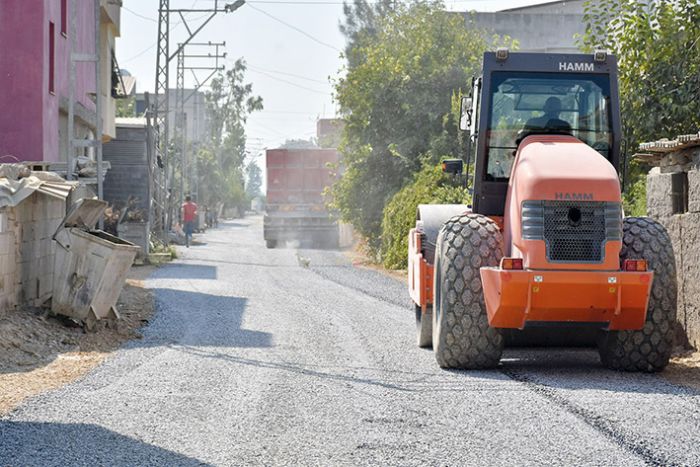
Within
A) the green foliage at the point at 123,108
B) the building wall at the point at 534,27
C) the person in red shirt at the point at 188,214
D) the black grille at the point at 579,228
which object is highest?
the building wall at the point at 534,27

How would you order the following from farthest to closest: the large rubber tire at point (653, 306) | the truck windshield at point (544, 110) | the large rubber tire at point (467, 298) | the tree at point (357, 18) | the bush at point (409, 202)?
the tree at point (357, 18) < the bush at point (409, 202) < the truck windshield at point (544, 110) < the large rubber tire at point (467, 298) < the large rubber tire at point (653, 306)

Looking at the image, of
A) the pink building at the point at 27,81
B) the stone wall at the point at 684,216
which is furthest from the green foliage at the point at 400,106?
the stone wall at the point at 684,216

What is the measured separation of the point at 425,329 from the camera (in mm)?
12898

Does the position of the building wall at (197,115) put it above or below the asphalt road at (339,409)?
above

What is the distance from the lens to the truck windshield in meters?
11.8

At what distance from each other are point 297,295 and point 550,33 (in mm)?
31681

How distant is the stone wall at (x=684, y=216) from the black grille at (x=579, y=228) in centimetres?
210

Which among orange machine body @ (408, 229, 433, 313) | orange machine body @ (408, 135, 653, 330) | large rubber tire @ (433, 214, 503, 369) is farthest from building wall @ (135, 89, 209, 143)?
orange machine body @ (408, 135, 653, 330)

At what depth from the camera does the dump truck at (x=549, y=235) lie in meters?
10.3

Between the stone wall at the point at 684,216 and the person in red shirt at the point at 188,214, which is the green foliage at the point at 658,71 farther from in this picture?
the person in red shirt at the point at 188,214

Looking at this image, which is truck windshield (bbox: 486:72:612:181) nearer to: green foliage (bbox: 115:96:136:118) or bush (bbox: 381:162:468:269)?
bush (bbox: 381:162:468:269)

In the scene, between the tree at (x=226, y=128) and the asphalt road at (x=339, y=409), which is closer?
the asphalt road at (x=339, y=409)

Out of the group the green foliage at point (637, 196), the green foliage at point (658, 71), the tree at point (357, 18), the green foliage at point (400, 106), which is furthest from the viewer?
the tree at point (357, 18)

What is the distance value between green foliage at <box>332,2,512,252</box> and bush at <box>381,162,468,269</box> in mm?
1764
